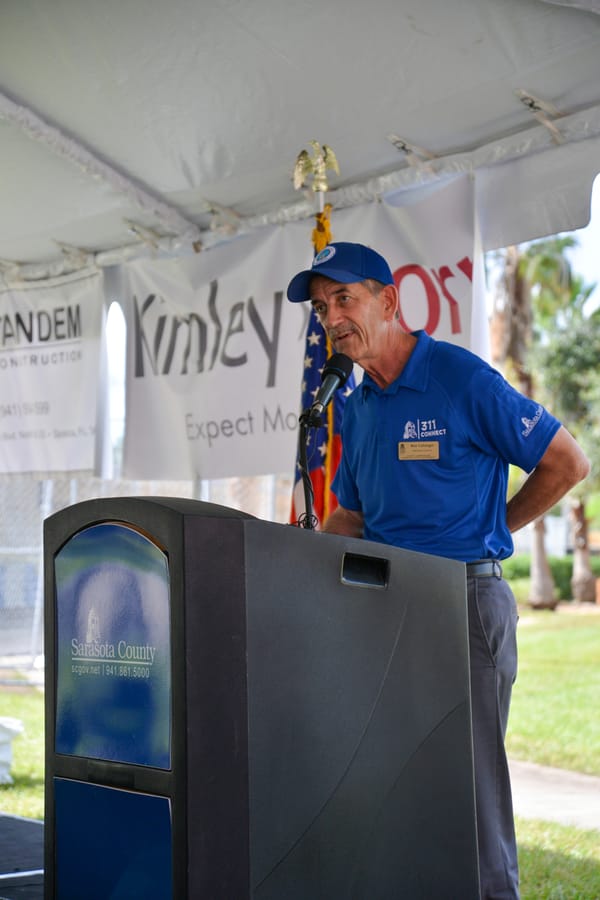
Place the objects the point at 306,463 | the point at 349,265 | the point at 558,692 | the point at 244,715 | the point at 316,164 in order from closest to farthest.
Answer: the point at 244,715
the point at 306,463
the point at 349,265
the point at 316,164
the point at 558,692

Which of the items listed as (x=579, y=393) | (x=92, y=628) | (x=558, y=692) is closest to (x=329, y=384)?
(x=92, y=628)

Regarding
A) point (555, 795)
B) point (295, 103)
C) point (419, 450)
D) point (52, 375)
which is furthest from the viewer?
point (555, 795)

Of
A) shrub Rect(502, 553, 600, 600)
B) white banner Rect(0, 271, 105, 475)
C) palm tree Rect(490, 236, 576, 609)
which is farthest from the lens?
shrub Rect(502, 553, 600, 600)

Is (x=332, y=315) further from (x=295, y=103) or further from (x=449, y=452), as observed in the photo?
(x=295, y=103)

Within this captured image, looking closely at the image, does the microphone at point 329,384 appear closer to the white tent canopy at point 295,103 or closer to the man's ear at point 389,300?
the man's ear at point 389,300

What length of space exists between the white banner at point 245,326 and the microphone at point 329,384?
1.98 meters

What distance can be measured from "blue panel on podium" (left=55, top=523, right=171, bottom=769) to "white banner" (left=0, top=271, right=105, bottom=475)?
4326mm

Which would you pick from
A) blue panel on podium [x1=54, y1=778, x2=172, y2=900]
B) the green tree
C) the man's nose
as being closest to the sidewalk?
the man's nose

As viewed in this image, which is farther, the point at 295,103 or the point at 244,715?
the point at 295,103

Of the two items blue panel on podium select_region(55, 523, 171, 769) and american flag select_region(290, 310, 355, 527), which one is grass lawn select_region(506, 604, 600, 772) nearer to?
american flag select_region(290, 310, 355, 527)

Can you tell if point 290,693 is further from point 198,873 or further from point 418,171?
point 418,171

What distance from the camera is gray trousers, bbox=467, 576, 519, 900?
2330mm

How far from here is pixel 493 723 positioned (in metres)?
2.44

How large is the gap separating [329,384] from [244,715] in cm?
97
